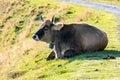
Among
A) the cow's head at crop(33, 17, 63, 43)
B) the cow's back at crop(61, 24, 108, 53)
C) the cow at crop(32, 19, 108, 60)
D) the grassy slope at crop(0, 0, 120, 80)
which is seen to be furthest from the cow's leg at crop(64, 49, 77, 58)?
the cow's head at crop(33, 17, 63, 43)

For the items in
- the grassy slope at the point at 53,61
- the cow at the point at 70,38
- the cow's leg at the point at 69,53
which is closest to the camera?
the grassy slope at the point at 53,61

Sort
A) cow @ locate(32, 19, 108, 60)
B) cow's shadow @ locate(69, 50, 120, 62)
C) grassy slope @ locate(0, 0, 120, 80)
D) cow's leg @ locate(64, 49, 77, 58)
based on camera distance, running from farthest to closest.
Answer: cow @ locate(32, 19, 108, 60), cow's leg @ locate(64, 49, 77, 58), cow's shadow @ locate(69, 50, 120, 62), grassy slope @ locate(0, 0, 120, 80)

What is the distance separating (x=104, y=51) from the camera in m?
20.7

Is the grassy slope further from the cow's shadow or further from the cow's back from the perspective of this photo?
the cow's back

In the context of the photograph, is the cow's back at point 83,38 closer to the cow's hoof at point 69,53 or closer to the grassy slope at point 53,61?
the cow's hoof at point 69,53

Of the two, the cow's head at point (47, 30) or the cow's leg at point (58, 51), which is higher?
the cow's head at point (47, 30)

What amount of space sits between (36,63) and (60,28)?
9.47ft

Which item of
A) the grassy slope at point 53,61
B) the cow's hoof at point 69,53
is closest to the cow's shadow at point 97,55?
the grassy slope at point 53,61

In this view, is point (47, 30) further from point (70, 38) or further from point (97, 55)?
point (97, 55)

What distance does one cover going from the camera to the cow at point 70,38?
20.2m

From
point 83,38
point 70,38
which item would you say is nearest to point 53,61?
point 70,38

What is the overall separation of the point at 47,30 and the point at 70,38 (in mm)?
1115

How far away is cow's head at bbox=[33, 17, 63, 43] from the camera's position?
2028 cm

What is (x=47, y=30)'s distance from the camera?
20.6 meters
